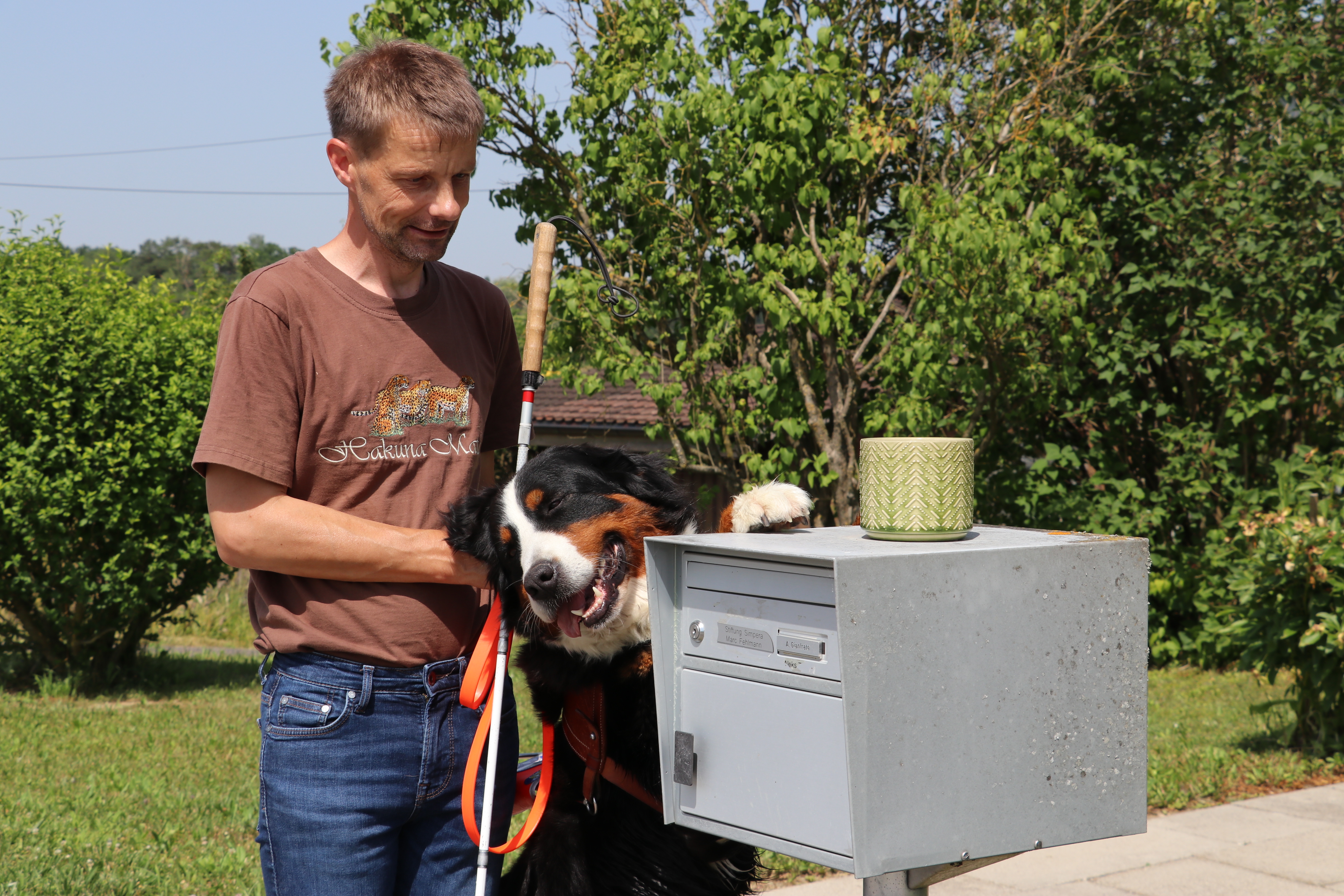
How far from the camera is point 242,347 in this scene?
75.0 inches

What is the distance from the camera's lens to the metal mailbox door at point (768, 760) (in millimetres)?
1534

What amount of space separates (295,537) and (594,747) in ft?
3.08

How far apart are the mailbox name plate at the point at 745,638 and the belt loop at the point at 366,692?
0.70 meters

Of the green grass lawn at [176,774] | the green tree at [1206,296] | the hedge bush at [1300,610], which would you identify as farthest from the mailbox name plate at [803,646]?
the green tree at [1206,296]

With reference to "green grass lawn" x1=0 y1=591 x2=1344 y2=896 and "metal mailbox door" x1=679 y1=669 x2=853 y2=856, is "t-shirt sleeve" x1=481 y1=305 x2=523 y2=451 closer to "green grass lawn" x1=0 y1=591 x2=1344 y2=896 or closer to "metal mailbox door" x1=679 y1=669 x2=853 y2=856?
"metal mailbox door" x1=679 y1=669 x2=853 y2=856

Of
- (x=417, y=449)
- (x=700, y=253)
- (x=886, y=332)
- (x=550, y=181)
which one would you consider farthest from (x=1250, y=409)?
(x=417, y=449)

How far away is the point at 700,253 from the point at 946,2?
8.10 ft

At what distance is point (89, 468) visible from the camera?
316 inches

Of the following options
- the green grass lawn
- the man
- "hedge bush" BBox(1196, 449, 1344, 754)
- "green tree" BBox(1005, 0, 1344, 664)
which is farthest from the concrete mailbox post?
"green tree" BBox(1005, 0, 1344, 664)

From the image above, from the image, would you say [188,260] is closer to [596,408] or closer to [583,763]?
[596,408]

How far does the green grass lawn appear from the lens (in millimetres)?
4160

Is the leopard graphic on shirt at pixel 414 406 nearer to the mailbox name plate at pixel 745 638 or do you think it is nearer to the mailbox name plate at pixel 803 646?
the mailbox name plate at pixel 745 638

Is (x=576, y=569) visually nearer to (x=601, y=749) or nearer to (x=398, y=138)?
(x=601, y=749)

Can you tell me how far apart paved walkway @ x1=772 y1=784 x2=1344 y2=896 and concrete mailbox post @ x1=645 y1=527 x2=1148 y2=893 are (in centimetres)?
252
